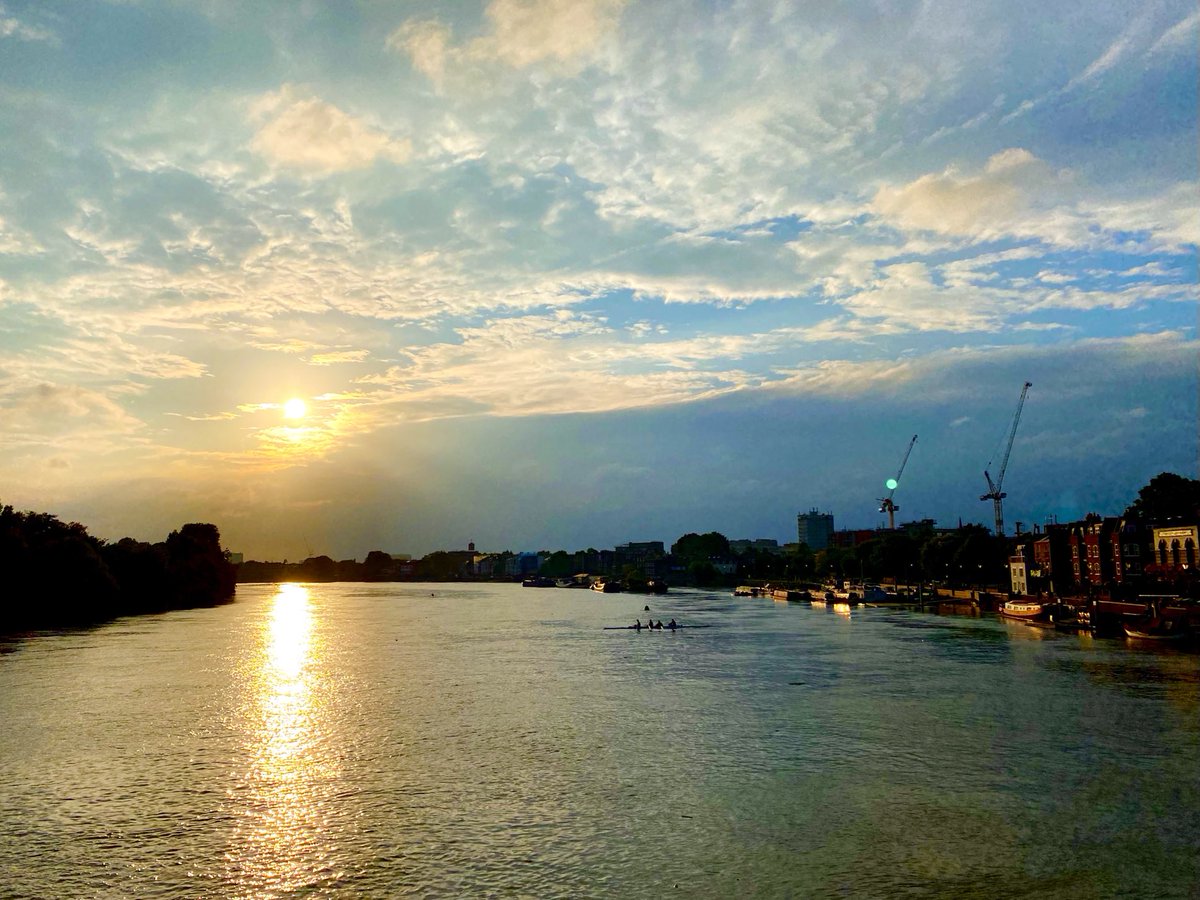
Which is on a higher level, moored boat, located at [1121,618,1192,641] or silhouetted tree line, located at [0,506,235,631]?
silhouetted tree line, located at [0,506,235,631]

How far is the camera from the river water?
28922 mm

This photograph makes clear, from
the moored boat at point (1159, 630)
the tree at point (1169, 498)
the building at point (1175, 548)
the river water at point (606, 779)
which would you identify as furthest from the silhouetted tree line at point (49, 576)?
the tree at point (1169, 498)

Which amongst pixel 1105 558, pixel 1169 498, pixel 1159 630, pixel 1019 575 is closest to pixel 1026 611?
pixel 1105 558

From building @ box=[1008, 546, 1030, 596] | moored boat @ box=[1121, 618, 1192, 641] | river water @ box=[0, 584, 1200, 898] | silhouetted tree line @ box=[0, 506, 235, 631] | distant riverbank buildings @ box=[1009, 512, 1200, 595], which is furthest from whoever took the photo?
building @ box=[1008, 546, 1030, 596]

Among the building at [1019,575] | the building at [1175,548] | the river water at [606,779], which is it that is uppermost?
the building at [1175,548]

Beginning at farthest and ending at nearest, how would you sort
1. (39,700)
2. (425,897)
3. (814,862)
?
(39,700)
(814,862)
(425,897)

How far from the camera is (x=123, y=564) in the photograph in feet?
550

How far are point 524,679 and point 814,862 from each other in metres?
46.9

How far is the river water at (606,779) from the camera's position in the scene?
94.9ft

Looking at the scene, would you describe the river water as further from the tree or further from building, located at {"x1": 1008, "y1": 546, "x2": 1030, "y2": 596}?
the tree

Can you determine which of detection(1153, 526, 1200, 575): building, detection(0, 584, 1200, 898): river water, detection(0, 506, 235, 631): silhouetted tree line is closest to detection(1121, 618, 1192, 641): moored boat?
detection(0, 584, 1200, 898): river water

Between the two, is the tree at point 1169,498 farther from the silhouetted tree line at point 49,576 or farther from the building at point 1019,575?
the silhouetted tree line at point 49,576

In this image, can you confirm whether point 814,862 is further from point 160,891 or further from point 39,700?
point 39,700

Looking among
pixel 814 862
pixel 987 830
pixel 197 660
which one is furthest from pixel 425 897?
pixel 197 660
